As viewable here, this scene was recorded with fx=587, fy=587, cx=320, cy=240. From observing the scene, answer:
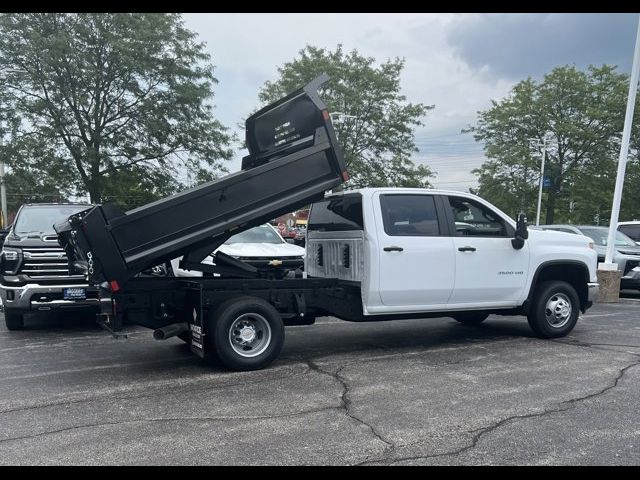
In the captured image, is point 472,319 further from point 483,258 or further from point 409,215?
point 409,215

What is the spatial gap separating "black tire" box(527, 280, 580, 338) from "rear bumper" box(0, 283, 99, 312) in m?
6.17

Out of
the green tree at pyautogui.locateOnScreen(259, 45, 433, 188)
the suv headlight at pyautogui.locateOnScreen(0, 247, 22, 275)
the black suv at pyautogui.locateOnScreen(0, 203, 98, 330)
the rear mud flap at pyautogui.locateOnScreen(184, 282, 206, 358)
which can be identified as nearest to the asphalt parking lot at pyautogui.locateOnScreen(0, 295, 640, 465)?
the rear mud flap at pyautogui.locateOnScreen(184, 282, 206, 358)

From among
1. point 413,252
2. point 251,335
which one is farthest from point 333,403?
point 413,252

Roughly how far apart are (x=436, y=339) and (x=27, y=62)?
16.6 metres

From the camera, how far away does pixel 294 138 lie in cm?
697

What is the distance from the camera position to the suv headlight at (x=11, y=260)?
8.59 metres

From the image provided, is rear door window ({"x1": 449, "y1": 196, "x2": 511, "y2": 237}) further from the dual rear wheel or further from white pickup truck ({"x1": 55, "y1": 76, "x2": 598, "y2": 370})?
the dual rear wheel

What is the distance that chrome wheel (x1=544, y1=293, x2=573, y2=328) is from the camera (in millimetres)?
8195

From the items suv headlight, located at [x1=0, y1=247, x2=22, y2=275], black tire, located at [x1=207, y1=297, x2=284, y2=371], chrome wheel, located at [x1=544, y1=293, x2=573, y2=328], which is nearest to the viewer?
black tire, located at [x1=207, y1=297, x2=284, y2=371]

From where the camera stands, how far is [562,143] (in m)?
31.0

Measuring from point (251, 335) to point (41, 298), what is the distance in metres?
3.71

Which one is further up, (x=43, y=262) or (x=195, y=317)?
(x=43, y=262)

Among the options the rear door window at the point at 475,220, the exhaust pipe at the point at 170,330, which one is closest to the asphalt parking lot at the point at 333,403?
the exhaust pipe at the point at 170,330

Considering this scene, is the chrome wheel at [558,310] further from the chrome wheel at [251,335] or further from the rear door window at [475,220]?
the chrome wheel at [251,335]
